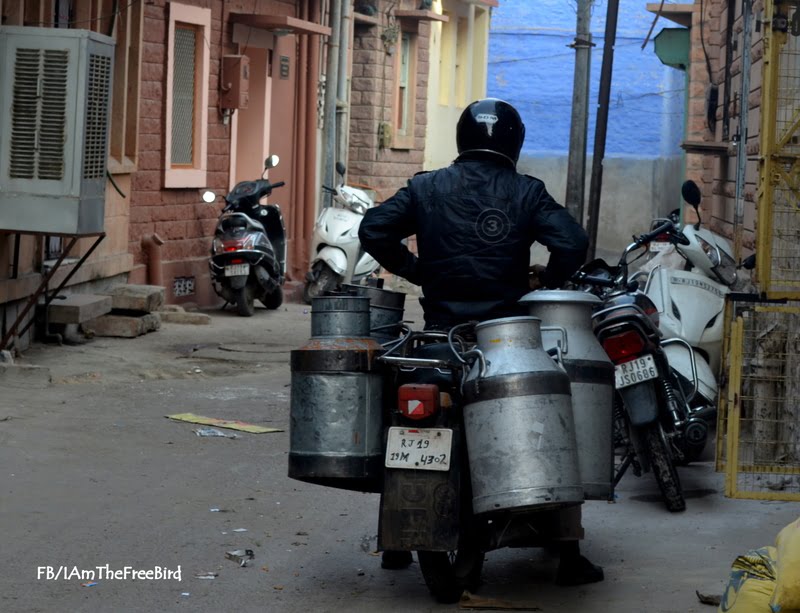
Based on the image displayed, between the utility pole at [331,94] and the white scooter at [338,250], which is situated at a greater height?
the utility pole at [331,94]

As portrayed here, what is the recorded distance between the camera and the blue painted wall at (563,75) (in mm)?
35500

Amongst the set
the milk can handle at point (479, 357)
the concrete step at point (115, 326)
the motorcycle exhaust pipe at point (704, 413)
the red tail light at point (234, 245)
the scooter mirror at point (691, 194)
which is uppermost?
the scooter mirror at point (691, 194)

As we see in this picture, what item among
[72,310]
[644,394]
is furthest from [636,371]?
[72,310]

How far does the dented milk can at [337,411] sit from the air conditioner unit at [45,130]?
5339 millimetres

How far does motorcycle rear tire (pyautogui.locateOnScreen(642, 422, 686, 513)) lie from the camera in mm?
6688

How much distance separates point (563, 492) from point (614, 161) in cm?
2807

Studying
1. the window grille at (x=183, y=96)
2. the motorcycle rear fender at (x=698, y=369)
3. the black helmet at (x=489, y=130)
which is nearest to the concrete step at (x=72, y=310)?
the window grille at (x=183, y=96)

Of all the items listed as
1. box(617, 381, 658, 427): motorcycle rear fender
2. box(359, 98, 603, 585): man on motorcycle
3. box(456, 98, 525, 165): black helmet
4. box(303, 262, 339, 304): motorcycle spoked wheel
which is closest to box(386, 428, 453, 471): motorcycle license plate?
box(359, 98, 603, 585): man on motorcycle

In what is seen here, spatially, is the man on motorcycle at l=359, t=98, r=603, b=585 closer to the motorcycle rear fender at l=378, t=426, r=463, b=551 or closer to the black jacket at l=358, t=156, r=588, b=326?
the black jacket at l=358, t=156, r=588, b=326

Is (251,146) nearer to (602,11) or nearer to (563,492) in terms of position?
(563,492)

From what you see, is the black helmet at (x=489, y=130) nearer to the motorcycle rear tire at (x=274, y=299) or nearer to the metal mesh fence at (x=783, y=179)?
the metal mesh fence at (x=783, y=179)

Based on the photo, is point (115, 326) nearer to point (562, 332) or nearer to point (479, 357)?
point (562, 332)

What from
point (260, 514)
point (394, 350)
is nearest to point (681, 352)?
point (260, 514)

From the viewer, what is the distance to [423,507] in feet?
16.1
